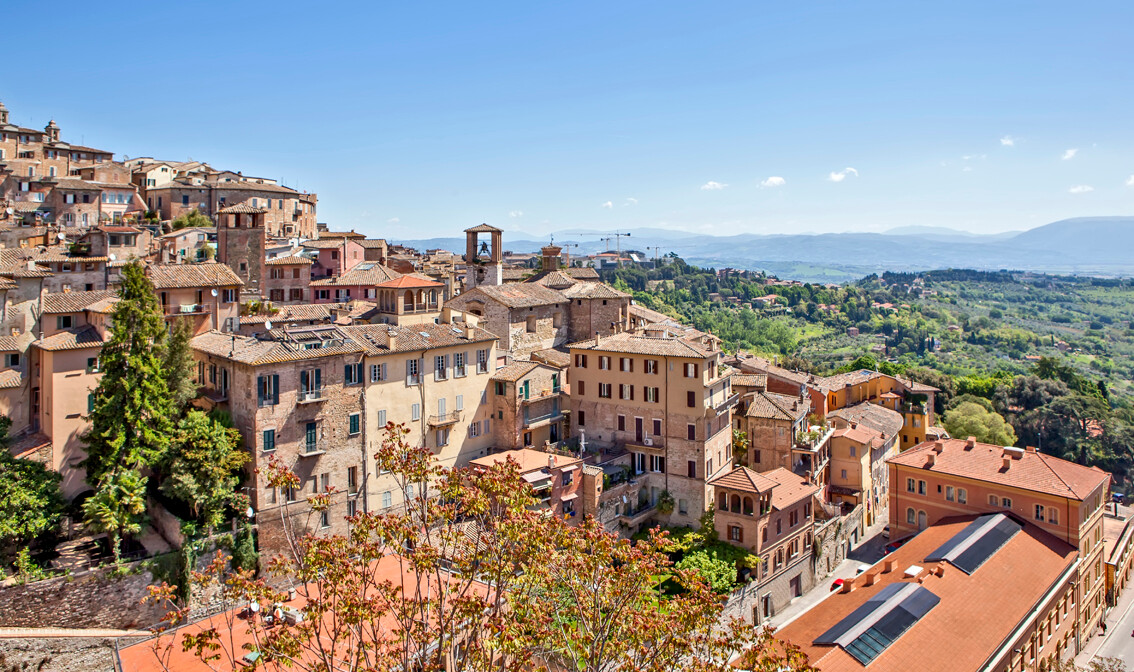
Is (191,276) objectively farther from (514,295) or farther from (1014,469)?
(1014,469)

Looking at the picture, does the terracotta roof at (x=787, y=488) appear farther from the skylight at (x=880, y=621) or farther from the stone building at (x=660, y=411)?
the skylight at (x=880, y=621)

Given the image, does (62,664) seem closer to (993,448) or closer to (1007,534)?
(1007,534)

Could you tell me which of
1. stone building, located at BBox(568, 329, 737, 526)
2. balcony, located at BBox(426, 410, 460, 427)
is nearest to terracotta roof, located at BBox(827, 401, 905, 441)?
stone building, located at BBox(568, 329, 737, 526)

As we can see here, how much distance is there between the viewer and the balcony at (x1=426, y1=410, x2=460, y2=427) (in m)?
39.9

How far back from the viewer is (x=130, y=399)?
104 feet

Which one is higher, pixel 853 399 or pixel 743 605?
pixel 853 399

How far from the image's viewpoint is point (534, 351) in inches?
2042

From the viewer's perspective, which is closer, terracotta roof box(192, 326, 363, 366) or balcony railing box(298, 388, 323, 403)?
terracotta roof box(192, 326, 363, 366)

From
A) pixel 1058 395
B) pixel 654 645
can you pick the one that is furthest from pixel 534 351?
pixel 1058 395

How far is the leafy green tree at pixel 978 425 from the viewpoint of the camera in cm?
7112

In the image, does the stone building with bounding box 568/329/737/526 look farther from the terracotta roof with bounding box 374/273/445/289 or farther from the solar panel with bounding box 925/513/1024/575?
the solar panel with bounding box 925/513/1024/575

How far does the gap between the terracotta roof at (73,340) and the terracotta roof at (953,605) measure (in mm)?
32746

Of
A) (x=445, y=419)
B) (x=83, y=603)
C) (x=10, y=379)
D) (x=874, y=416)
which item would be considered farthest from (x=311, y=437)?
(x=874, y=416)

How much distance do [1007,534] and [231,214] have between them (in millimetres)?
54405
